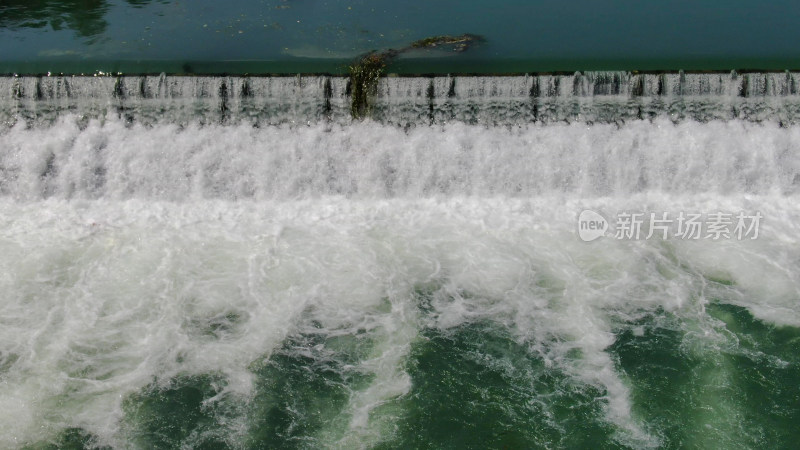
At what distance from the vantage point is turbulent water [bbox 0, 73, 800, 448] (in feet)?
22.1

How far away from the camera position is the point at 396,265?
8414 mm

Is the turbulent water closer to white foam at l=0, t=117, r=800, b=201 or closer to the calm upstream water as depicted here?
white foam at l=0, t=117, r=800, b=201

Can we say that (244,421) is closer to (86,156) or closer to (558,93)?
(86,156)

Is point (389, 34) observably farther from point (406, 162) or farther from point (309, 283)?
point (309, 283)

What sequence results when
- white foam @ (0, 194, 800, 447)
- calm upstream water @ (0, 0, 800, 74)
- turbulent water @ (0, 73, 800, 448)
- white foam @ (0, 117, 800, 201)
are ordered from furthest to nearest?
calm upstream water @ (0, 0, 800, 74), white foam @ (0, 117, 800, 201), white foam @ (0, 194, 800, 447), turbulent water @ (0, 73, 800, 448)

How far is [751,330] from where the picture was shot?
7.57 meters

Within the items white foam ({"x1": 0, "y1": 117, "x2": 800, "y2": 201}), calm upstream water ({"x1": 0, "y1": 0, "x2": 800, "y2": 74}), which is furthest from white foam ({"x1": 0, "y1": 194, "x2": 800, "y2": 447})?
calm upstream water ({"x1": 0, "y1": 0, "x2": 800, "y2": 74})

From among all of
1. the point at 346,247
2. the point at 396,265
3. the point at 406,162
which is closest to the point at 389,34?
the point at 406,162

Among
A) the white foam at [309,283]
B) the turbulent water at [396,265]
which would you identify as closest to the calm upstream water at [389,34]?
the turbulent water at [396,265]

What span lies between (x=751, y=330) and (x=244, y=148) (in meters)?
6.74

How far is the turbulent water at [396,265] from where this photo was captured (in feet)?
22.1

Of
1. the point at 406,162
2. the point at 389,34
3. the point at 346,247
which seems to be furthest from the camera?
the point at 389,34

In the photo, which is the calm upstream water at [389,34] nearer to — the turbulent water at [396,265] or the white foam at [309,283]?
the turbulent water at [396,265]

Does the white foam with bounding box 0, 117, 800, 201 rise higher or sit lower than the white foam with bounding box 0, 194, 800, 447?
higher
